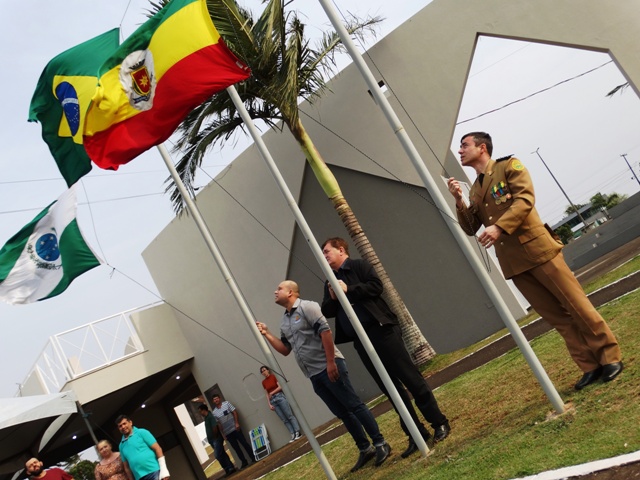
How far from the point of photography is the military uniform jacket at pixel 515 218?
213 inches

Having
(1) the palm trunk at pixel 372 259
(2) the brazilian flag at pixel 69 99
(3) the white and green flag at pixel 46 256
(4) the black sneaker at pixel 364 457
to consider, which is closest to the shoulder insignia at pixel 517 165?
(4) the black sneaker at pixel 364 457

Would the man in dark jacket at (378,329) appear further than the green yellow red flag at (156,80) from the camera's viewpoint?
No

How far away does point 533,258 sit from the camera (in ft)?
18.0

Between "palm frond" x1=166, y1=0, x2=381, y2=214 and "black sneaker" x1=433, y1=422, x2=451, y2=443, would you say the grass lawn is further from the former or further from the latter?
"palm frond" x1=166, y1=0, x2=381, y2=214

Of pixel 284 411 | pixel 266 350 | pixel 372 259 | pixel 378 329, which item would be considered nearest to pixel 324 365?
pixel 266 350

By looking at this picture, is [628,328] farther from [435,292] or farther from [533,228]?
[435,292]

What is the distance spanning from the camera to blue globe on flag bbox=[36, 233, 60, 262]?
31.8 feet

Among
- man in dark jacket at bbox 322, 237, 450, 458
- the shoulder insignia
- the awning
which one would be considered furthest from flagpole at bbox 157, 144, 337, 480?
the awning

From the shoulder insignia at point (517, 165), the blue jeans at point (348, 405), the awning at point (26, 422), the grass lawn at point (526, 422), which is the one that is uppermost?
the awning at point (26, 422)

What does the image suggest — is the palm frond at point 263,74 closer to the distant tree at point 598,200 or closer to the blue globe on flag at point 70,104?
the blue globe on flag at point 70,104

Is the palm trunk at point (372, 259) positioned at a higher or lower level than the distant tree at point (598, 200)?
lower

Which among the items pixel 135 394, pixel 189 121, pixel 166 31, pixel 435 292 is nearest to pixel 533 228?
pixel 166 31

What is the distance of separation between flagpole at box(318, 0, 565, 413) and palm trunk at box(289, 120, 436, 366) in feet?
24.0

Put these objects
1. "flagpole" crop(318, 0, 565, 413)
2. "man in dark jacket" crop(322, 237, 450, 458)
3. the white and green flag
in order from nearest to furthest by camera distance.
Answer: "flagpole" crop(318, 0, 565, 413) < "man in dark jacket" crop(322, 237, 450, 458) < the white and green flag
